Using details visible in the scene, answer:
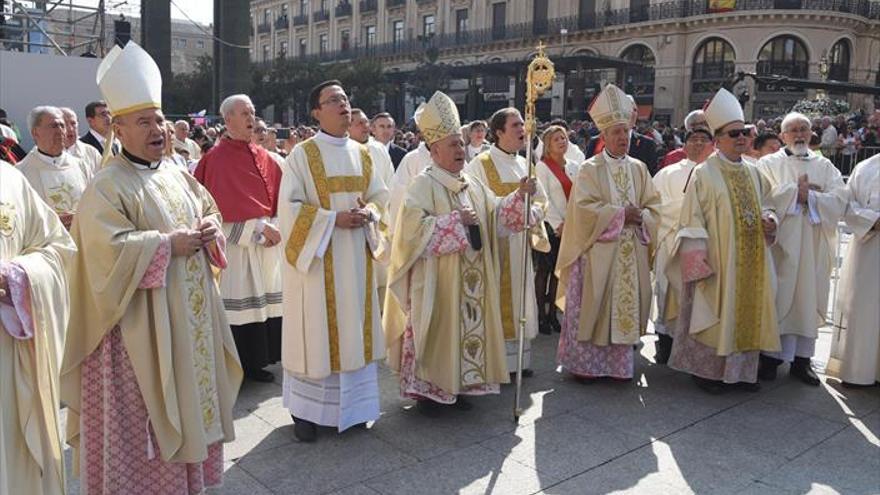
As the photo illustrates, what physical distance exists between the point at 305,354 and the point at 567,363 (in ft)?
7.21

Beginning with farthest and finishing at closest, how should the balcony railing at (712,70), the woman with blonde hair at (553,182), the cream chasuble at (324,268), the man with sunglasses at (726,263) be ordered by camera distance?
the balcony railing at (712,70) → the woman with blonde hair at (553,182) → the man with sunglasses at (726,263) → the cream chasuble at (324,268)

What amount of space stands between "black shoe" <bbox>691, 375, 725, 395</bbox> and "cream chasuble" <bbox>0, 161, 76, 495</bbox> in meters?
4.37

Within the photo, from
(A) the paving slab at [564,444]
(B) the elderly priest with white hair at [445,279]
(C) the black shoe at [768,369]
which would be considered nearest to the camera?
(A) the paving slab at [564,444]

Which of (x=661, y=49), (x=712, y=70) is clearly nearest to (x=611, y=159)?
(x=712, y=70)

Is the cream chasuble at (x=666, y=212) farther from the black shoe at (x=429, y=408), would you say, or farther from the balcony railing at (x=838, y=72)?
the balcony railing at (x=838, y=72)

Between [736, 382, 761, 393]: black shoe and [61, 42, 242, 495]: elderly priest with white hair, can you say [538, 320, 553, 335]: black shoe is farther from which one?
[61, 42, 242, 495]: elderly priest with white hair

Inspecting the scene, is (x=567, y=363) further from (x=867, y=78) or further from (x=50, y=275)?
(x=867, y=78)

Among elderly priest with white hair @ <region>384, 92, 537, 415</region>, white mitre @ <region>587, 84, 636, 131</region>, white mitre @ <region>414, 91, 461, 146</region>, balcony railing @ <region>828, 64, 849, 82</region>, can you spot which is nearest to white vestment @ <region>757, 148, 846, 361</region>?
white mitre @ <region>587, 84, 636, 131</region>

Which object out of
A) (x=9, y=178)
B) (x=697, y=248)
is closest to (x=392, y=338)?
(x=697, y=248)

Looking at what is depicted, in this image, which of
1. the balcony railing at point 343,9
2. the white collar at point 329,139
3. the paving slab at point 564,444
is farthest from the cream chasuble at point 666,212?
the balcony railing at point 343,9

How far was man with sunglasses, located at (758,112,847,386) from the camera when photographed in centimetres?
593

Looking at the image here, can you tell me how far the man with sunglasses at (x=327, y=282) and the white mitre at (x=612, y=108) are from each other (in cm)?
200

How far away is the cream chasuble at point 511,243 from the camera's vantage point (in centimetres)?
563

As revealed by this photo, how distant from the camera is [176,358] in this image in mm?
3445
